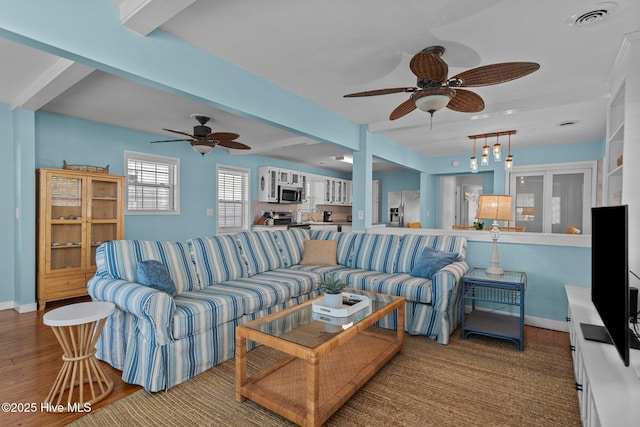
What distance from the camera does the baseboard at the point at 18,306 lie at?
4.00 metres

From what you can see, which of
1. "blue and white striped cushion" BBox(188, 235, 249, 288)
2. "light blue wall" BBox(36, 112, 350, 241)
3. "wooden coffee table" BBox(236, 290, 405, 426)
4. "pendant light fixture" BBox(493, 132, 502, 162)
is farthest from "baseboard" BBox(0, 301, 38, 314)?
"pendant light fixture" BBox(493, 132, 502, 162)

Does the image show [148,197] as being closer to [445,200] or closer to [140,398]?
[140,398]

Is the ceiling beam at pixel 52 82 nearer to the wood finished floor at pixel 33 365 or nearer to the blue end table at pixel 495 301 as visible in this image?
the wood finished floor at pixel 33 365

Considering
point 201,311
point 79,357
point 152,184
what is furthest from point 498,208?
point 152,184

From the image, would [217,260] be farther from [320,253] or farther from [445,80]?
[445,80]

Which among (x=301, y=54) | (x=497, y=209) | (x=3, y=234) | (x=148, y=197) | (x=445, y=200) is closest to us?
(x=301, y=54)

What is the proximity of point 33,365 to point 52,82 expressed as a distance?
2512 mm

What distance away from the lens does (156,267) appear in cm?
262

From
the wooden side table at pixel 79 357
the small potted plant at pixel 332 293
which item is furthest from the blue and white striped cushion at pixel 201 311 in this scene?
the small potted plant at pixel 332 293

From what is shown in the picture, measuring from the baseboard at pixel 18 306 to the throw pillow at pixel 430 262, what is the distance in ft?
15.0

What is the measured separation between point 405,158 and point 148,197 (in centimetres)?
475

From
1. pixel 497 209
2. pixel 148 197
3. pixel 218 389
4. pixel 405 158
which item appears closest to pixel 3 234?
pixel 148 197

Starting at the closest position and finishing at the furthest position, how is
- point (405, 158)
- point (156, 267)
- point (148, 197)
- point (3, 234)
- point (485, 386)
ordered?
point (485, 386) < point (156, 267) < point (3, 234) < point (148, 197) < point (405, 158)

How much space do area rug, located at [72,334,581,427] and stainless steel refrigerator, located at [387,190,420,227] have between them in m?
5.99
